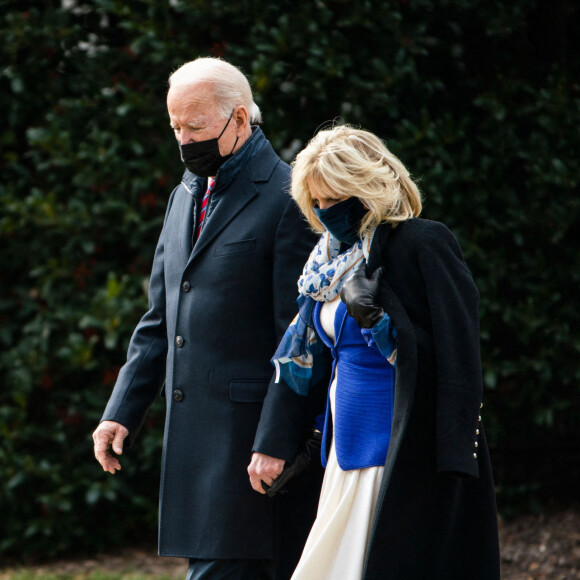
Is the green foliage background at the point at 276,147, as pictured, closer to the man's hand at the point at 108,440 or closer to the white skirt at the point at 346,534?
the man's hand at the point at 108,440

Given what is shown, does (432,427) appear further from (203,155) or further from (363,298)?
(203,155)

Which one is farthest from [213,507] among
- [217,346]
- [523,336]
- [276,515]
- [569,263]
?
[569,263]

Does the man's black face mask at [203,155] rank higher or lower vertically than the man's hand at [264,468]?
higher

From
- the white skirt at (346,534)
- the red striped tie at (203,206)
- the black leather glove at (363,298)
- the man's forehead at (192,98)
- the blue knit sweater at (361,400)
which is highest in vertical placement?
the man's forehead at (192,98)

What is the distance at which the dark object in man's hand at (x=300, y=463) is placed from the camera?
2.87m

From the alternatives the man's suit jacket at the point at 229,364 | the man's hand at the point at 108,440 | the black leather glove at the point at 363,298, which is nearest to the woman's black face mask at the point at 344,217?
the black leather glove at the point at 363,298

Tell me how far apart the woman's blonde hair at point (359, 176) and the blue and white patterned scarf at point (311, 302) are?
0.11 metres

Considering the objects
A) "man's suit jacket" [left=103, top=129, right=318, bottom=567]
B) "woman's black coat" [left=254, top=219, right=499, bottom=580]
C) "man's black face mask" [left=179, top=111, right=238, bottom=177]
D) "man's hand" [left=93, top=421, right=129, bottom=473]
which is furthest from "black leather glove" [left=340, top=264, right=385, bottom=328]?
"man's hand" [left=93, top=421, right=129, bottom=473]

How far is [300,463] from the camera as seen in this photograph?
9.52 ft

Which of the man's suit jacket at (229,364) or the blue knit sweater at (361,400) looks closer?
the blue knit sweater at (361,400)

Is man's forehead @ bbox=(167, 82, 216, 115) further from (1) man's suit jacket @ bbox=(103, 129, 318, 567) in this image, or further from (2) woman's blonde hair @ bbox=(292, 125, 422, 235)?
(2) woman's blonde hair @ bbox=(292, 125, 422, 235)

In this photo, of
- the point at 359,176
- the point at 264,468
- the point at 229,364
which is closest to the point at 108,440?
the point at 229,364

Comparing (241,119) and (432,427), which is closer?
(432,427)

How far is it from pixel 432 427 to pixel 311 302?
1.72 ft
